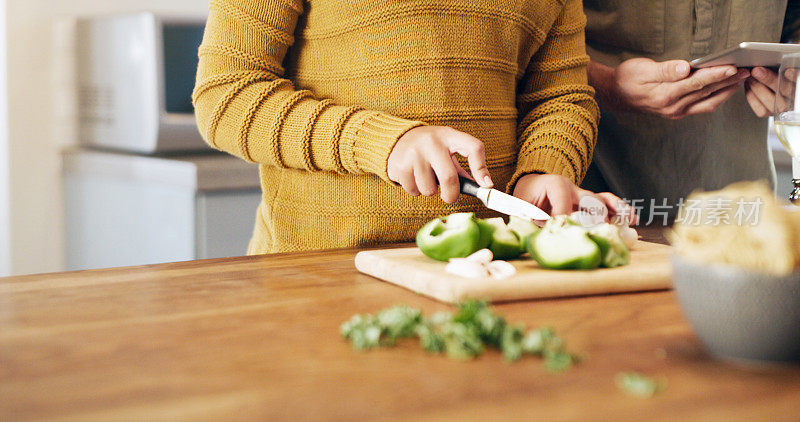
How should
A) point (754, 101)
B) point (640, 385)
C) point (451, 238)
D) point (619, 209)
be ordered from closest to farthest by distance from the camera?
point (640, 385)
point (451, 238)
point (619, 209)
point (754, 101)

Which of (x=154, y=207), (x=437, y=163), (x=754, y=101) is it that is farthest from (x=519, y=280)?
(x=154, y=207)

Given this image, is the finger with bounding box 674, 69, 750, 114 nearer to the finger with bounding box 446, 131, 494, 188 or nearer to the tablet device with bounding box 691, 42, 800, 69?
the tablet device with bounding box 691, 42, 800, 69

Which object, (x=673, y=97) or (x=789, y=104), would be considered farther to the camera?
(x=673, y=97)

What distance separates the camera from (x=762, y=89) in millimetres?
1489

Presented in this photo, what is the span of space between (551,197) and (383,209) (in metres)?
0.27

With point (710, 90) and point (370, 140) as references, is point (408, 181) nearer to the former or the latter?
point (370, 140)

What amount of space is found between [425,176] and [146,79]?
53.9 inches

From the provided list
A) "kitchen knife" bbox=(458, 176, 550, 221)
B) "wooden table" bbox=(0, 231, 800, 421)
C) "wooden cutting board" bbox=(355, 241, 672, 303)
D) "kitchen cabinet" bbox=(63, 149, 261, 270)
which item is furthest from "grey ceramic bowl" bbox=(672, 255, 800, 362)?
"kitchen cabinet" bbox=(63, 149, 261, 270)

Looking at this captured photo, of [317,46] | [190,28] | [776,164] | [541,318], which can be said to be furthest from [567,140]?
[776,164]

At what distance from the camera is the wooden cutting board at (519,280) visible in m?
0.78

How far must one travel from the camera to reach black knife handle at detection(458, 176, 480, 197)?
1062 millimetres

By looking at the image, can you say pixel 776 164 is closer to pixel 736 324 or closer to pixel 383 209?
pixel 383 209

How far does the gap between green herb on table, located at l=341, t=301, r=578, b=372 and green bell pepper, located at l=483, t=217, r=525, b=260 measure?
282 millimetres

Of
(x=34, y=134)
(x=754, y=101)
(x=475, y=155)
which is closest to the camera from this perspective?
(x=475, y=155)
